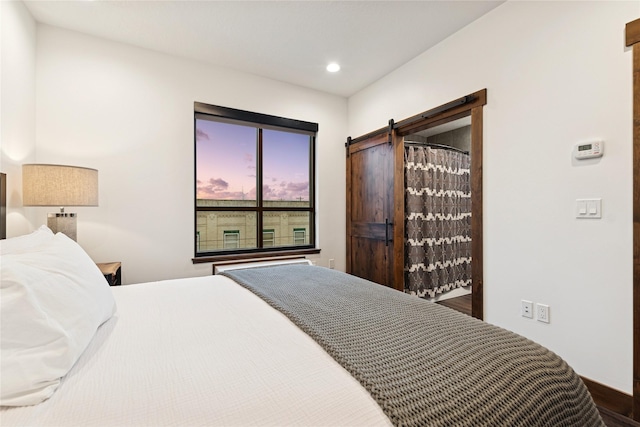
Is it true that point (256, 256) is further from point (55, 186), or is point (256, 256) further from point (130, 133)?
point (55, 186)

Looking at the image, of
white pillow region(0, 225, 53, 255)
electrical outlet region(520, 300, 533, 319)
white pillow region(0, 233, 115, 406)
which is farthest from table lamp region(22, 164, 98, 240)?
electrical outlet region(520, 300, 533, 319)

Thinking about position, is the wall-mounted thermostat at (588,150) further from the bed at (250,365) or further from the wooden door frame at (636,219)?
the bed at (250,365)

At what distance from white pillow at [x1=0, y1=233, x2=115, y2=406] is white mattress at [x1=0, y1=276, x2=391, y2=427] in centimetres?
4

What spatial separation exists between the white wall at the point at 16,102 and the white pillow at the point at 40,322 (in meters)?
1.54

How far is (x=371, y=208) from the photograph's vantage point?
11.8 ft

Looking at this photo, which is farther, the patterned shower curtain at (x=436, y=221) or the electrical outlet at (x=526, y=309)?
the patterned shower curtain at (x=436, y=221)

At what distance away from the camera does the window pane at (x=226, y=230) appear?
3635 millimetres

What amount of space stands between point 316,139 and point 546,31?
2.41 meters

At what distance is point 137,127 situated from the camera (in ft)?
9.19

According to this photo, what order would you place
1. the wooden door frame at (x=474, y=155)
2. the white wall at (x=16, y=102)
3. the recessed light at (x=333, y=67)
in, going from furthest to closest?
the recessed light at (x=333, y=67) < the wooden door frame at (x=474, y=155) < the white wall at (x=16, y=102)

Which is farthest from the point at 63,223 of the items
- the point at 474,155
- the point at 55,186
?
the point at 474,155

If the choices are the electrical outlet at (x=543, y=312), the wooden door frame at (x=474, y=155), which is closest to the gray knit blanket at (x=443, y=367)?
the electrical outlet at (x=543, y=312)

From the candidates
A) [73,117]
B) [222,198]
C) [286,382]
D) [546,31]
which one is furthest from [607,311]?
[73,117]

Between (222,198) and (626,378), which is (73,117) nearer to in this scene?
(222,198)
